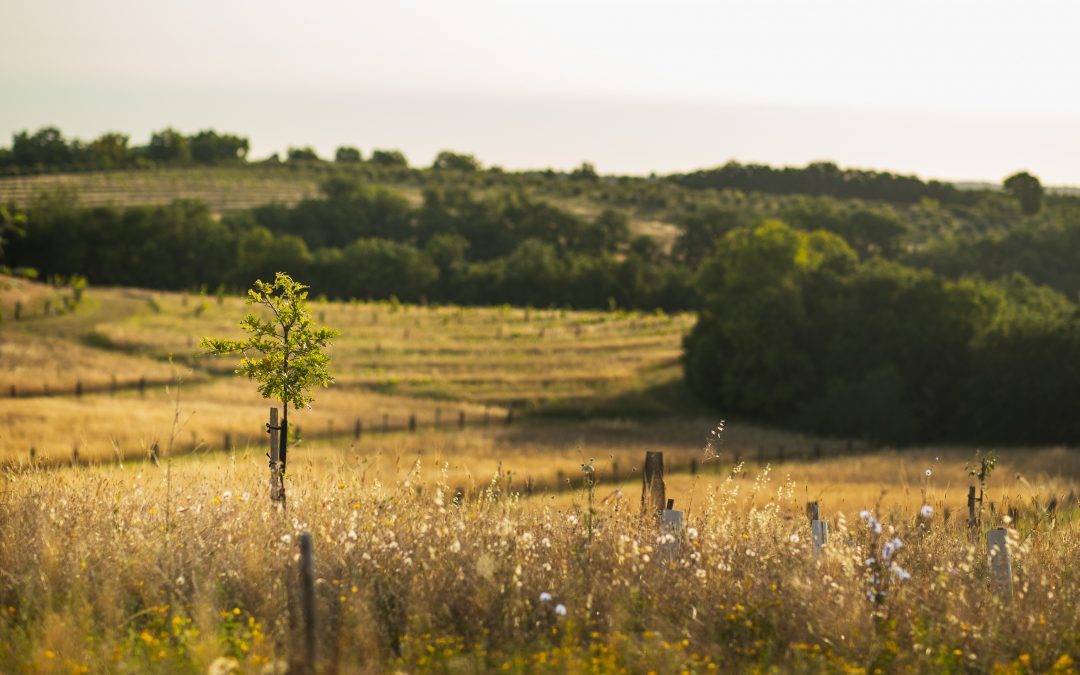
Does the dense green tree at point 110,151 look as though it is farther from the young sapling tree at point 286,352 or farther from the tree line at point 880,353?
the young sapling tree at point 286,352

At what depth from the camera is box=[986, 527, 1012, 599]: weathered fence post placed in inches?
290

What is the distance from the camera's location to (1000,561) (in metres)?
7.48

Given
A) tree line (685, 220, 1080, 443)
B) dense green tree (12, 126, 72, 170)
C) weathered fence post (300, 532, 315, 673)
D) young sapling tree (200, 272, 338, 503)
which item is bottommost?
tree line (685, 220, 1080, 443)

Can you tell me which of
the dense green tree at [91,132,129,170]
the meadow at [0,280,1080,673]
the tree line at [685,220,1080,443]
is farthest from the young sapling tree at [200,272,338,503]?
the dense green tree at [91,132,129,170]

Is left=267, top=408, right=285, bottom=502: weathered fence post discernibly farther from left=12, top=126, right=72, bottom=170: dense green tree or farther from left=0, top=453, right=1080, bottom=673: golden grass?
left=12, top=126, right=72, bottom=170: dense green tree

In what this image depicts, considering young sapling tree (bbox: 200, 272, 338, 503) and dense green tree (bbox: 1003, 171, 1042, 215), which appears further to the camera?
dense green tree (bbox: 1003, 171, 1042, 215)

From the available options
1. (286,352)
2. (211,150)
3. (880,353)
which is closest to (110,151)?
(211,150)

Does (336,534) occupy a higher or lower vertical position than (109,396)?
higher

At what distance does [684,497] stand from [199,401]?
2817cm

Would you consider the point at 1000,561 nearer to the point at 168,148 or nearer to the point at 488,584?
the point at 488,584

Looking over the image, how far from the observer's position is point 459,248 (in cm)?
10988

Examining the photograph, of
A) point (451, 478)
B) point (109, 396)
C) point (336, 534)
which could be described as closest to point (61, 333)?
point (109, 396)

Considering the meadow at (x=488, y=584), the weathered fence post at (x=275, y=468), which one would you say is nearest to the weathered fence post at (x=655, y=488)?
the meadow at (x=488, y=584)

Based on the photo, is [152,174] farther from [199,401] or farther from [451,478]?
[451,478]
